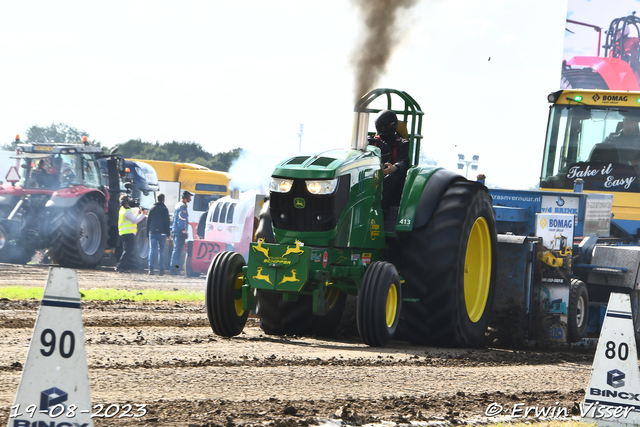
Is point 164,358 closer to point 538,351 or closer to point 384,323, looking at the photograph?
point 384,323

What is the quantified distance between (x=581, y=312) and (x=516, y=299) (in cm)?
84

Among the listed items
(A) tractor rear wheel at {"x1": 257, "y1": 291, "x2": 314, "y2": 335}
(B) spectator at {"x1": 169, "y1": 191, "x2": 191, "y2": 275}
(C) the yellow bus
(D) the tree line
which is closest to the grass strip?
(A) tractor rear wheel at {"x1": 257, "y1": 291, "x2": 314, "y2": 335}

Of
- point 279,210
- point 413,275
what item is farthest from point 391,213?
point 279,210

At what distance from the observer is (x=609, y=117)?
11.7 meters

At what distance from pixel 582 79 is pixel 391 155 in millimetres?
11555

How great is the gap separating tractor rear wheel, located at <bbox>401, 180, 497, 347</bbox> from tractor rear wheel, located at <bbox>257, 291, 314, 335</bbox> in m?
0.96

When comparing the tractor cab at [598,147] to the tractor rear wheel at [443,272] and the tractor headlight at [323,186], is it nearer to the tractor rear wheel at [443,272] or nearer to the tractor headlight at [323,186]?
the tractor rear wheel at [443,272]

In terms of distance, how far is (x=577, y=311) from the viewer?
884 centimetres

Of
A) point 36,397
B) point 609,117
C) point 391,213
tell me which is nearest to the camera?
point 36,397

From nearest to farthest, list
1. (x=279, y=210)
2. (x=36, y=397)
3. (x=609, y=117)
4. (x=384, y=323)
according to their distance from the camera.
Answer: (x=36, y=397) → (x=384, y=323) → (x=279, y=210) → (x=609, y=117)

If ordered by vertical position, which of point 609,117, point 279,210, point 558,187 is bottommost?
point 279,210

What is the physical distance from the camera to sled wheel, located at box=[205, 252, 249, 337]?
741cm

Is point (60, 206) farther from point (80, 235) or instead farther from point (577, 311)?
point (577, 311)

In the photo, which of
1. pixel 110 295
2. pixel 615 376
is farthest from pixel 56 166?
pixel 615 376
